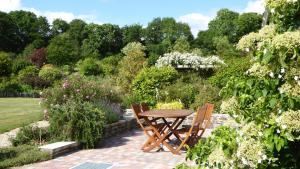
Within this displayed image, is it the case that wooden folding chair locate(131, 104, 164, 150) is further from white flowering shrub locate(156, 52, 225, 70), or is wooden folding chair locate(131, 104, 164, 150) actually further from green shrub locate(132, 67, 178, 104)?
white flowering shrub locate(156, 52, 225, 70)

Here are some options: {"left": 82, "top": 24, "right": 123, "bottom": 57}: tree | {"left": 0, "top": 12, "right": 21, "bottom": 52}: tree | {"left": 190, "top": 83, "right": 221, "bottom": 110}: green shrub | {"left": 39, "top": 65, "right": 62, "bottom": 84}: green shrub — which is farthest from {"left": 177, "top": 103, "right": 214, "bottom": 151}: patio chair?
{"left": 0, "top": 12, "right": 21, "bottom": 52}: tree

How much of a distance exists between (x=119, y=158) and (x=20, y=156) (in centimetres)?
177

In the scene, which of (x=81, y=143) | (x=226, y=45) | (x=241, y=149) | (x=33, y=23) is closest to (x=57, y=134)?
(x=81, y=143)

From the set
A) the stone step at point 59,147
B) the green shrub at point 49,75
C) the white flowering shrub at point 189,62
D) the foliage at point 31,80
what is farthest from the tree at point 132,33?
the stone step at point 59,147

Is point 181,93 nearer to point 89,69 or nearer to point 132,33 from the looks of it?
point 89,69

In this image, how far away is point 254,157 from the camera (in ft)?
8.56

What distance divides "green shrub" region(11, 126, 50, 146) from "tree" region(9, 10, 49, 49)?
52.6 metres

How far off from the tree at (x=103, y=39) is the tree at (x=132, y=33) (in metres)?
1.38

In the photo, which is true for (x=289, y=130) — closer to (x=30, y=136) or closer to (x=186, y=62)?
(x=30, y=136)

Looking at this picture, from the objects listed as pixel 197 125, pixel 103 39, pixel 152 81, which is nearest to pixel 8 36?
pixel 103 39

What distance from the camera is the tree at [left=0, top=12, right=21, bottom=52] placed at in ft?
185

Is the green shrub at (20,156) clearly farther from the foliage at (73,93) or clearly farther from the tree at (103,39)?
the tree at (103,39)

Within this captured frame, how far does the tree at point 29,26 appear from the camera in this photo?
60.8 m

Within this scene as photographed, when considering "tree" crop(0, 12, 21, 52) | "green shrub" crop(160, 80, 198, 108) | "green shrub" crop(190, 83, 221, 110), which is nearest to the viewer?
"green shrub" crop(190, 83, 221, 110)
